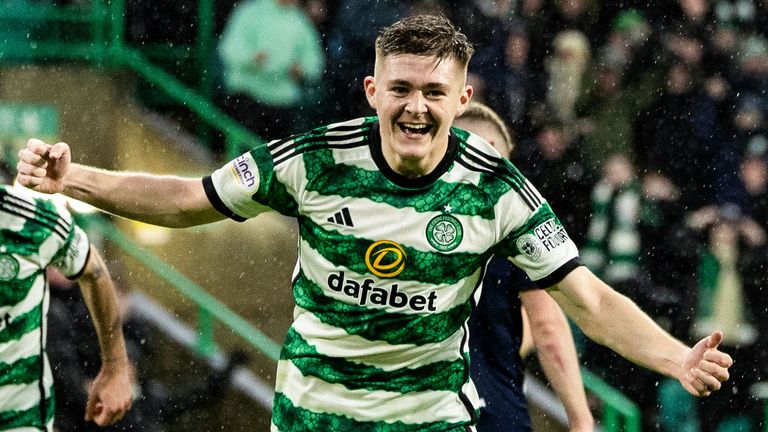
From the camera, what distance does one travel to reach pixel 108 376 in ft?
15.3

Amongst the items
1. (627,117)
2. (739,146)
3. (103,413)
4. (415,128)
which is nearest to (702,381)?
(415,128)

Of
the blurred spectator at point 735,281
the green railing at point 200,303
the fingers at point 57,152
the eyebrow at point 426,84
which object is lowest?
the green railing at point 200,303

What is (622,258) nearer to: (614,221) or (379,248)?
(614,221)

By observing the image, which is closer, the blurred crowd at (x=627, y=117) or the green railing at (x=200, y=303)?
the green railing at (x=200, y=303)

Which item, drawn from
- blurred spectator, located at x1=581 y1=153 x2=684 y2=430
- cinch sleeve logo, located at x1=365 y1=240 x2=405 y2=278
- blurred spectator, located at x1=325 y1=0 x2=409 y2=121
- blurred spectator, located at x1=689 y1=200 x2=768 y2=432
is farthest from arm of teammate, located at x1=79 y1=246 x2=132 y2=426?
blurred spectator, located at x1=689 y1=200 x2=768 y2=432

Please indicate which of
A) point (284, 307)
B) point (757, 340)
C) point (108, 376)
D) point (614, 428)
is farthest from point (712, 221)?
point (108, 376)

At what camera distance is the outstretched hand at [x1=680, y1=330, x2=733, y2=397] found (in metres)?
3.67

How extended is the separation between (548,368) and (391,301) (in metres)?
0.95

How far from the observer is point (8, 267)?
4516 millimetres

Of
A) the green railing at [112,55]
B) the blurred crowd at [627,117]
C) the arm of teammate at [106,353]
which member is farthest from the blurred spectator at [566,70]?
the arm of teammate at [106,353]

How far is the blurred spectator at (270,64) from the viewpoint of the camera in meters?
7.79

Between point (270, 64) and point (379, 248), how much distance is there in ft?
14.1

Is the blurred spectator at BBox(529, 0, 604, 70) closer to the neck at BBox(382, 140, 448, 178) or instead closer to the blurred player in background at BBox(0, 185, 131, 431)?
the blurred player in background at BBox(0, 185, 131, 431)

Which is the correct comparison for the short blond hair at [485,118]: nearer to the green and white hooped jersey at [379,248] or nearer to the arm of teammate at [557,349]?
the arm of teammate at [557,349]
